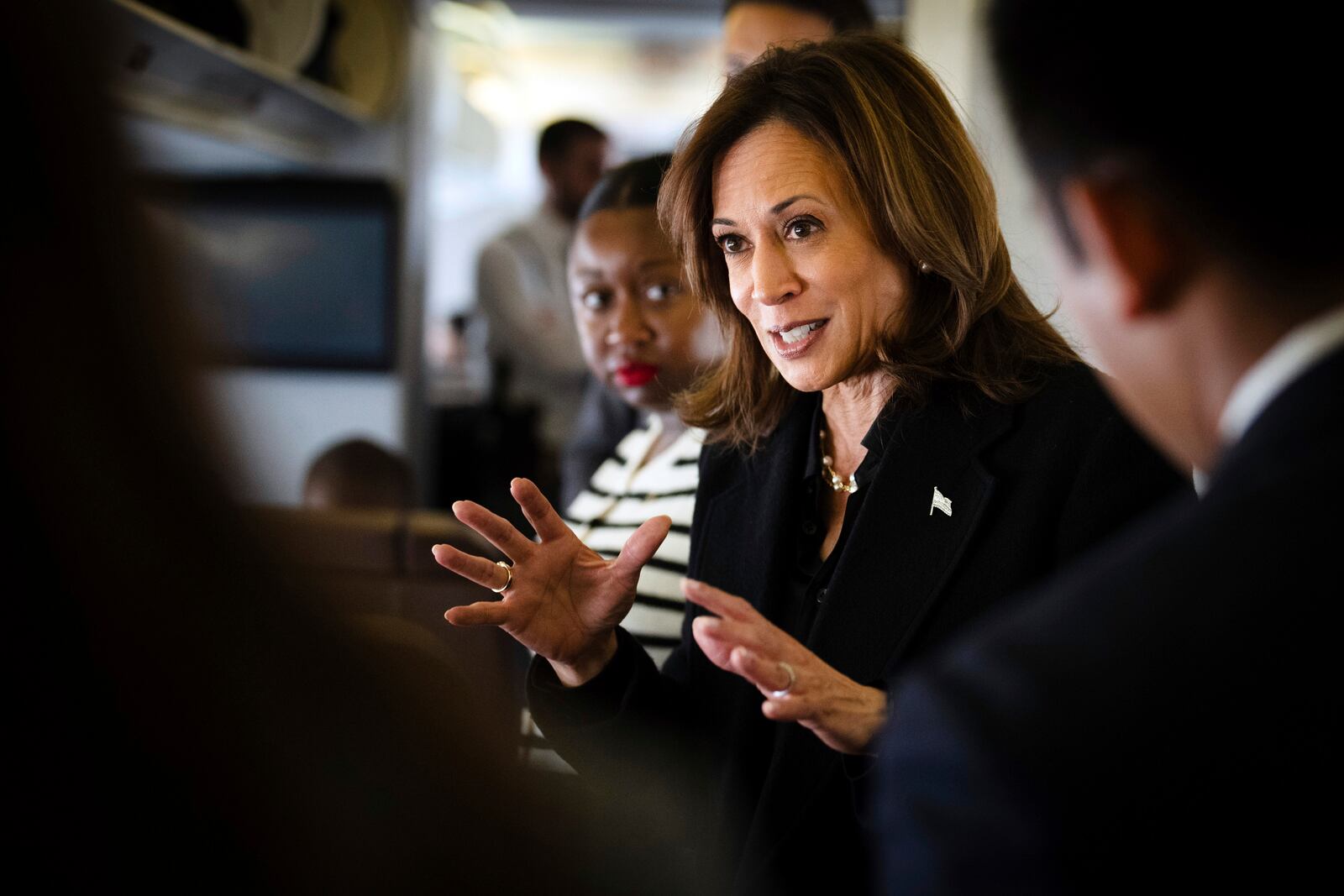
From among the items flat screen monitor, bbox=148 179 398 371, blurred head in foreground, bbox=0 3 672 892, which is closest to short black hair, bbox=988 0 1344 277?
blurred head in foreground, bbox=0 3 672 892

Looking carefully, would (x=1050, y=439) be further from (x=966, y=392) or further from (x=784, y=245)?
(x=784, y=245)

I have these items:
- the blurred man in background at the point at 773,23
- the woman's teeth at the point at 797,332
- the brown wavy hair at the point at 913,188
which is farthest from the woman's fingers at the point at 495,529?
the blurred man in background at the point at 773,23

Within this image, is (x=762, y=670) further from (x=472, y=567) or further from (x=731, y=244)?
(x=731, y=244)

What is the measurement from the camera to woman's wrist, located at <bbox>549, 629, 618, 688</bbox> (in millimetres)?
1570

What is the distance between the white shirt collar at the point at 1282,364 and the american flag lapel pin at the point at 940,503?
824 millimetres

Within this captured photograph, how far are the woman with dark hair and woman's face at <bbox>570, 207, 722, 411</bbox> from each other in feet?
1.60

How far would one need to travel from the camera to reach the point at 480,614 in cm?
143

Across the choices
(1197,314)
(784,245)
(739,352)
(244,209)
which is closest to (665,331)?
(739,352)

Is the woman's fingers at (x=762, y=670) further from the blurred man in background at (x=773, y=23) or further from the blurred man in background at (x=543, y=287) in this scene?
the blurred man in background at (x=543, y=287)

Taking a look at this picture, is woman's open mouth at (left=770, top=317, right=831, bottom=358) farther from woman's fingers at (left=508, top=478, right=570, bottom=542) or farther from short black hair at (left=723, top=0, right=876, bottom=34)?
short black hair at (left=723, top=0, right=876, bottom=34)

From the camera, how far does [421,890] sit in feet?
2.14

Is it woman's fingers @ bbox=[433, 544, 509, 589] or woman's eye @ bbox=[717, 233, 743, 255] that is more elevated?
woman's eye @ bbox=[717, 233, 743, 255]

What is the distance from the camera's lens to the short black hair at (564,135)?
4250 millimetres

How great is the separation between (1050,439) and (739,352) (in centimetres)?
54
